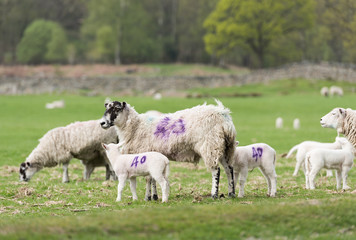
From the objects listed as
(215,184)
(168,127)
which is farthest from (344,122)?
(168,127)

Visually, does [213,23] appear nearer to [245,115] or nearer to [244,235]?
[245,115]

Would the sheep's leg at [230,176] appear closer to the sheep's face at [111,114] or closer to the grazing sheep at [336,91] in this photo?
the sheep's face at [111,114]

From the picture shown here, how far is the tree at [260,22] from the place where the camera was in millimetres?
75750

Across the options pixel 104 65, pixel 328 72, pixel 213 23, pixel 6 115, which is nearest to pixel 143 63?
pixel 104 65

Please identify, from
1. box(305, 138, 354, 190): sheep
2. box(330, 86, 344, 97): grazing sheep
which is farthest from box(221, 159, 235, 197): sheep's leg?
box(330, 86, 344, 97): grazing sheep

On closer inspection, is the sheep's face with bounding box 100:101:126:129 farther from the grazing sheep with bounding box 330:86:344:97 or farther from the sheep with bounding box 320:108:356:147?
the grazing sheep with bounding box 330:86:344:97

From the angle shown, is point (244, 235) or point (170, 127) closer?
point (244, 235)

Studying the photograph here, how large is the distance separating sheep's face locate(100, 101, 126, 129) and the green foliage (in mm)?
76491

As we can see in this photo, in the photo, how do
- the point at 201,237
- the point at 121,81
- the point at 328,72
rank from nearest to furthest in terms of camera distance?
1. the point at 201,237
2. the point at 328,72
3. the point at 121,81

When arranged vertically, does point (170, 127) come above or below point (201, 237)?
above

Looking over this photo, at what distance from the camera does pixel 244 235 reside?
845 cm

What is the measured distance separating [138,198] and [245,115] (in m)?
31.6

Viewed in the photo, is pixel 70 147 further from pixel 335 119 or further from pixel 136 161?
pixel 335 119

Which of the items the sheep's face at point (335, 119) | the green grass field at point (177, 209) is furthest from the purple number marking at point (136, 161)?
the sheep's face at point (335, 119)
